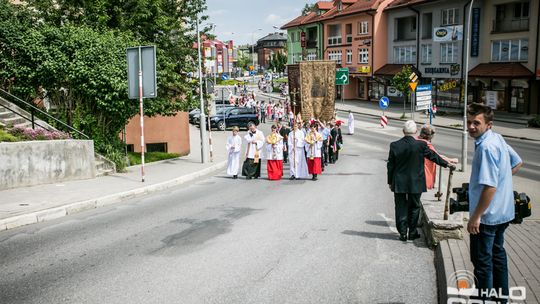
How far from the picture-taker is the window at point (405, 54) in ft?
171

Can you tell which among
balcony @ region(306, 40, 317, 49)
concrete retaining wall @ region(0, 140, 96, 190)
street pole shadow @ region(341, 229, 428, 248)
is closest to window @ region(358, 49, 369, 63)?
balcony @ region(306, 40, 317, 49)

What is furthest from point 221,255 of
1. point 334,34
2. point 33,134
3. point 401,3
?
point 334,34

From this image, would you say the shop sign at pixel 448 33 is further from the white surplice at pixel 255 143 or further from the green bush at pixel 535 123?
the white surplice at pixel 255 143

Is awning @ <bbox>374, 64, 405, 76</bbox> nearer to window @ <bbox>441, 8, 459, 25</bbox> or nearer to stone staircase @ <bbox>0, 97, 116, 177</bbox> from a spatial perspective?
window @ <bbox>441, 8, 459, 25</bbox>

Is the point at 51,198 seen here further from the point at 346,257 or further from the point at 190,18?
the point at 190,18

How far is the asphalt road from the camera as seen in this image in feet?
20.4

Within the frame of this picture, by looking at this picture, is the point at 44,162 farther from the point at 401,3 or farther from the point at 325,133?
the point at 401,3

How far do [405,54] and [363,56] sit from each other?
7343 millimetres

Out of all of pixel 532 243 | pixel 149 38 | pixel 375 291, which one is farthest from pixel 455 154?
pixel 375 291

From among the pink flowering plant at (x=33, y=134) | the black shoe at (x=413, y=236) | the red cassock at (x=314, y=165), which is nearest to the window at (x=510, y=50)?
the red cassock at (x=314, y=165)

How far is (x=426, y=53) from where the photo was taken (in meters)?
49.6

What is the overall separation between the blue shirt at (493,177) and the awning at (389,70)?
4910cm

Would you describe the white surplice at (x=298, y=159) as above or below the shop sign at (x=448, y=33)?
below

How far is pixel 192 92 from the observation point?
21.8 metres
